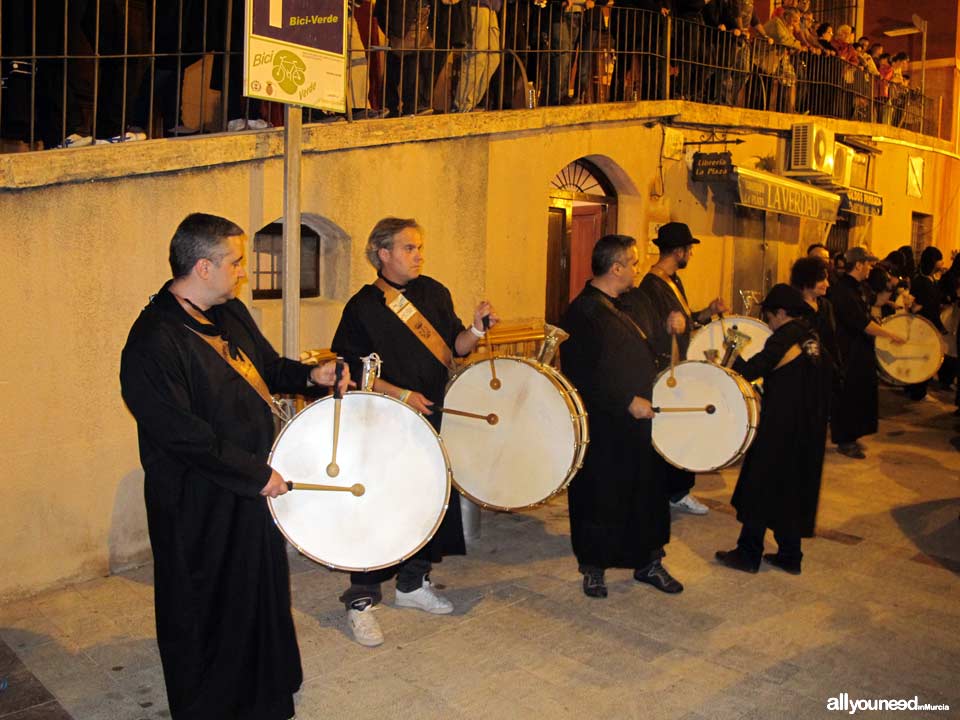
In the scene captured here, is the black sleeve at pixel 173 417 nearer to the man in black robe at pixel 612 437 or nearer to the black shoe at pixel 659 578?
the man in black robe at pixel 612 437

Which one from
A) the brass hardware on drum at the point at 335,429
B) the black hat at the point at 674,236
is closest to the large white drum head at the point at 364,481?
the brass hardware on drum at the point at 335,429

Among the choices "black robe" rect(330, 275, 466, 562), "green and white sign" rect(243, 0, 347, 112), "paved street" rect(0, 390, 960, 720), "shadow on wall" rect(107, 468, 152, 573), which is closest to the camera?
"paved street" rect(0, 390, 960, 720)

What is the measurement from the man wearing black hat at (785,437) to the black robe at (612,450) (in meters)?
0.78

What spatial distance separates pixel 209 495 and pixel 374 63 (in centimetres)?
483

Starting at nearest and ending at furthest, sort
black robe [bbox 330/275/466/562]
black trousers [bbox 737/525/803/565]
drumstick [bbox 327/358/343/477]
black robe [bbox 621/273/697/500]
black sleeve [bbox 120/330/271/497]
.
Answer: black sleeve [bbox 120/330/271/497] < drumstick [bbox 327/358/343/477] < black robe [bbox 330/275/466/562] < black trousers [bbox 737/525/803/565] < black robe [bbox 621/273/697/500]

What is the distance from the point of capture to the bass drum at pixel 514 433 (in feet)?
16.6

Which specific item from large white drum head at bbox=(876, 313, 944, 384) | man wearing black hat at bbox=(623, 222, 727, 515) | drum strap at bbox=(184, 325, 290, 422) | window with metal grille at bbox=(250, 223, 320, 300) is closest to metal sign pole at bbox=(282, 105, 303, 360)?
window with metal grille at bbox=(250, 223, 320, 300)

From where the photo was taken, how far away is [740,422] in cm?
570

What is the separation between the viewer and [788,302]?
19.1ft

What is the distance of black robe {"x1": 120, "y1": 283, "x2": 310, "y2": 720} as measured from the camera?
3.45 metres

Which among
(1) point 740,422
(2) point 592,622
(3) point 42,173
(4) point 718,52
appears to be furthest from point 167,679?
(4) point 718,52

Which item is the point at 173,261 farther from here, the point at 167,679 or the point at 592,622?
the point at 592,622

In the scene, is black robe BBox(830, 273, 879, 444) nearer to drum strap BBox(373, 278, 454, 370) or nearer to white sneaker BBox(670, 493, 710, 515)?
white sneaker BBox(670, 493, 710, 515)

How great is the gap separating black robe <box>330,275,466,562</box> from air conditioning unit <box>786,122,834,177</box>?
9676mm
